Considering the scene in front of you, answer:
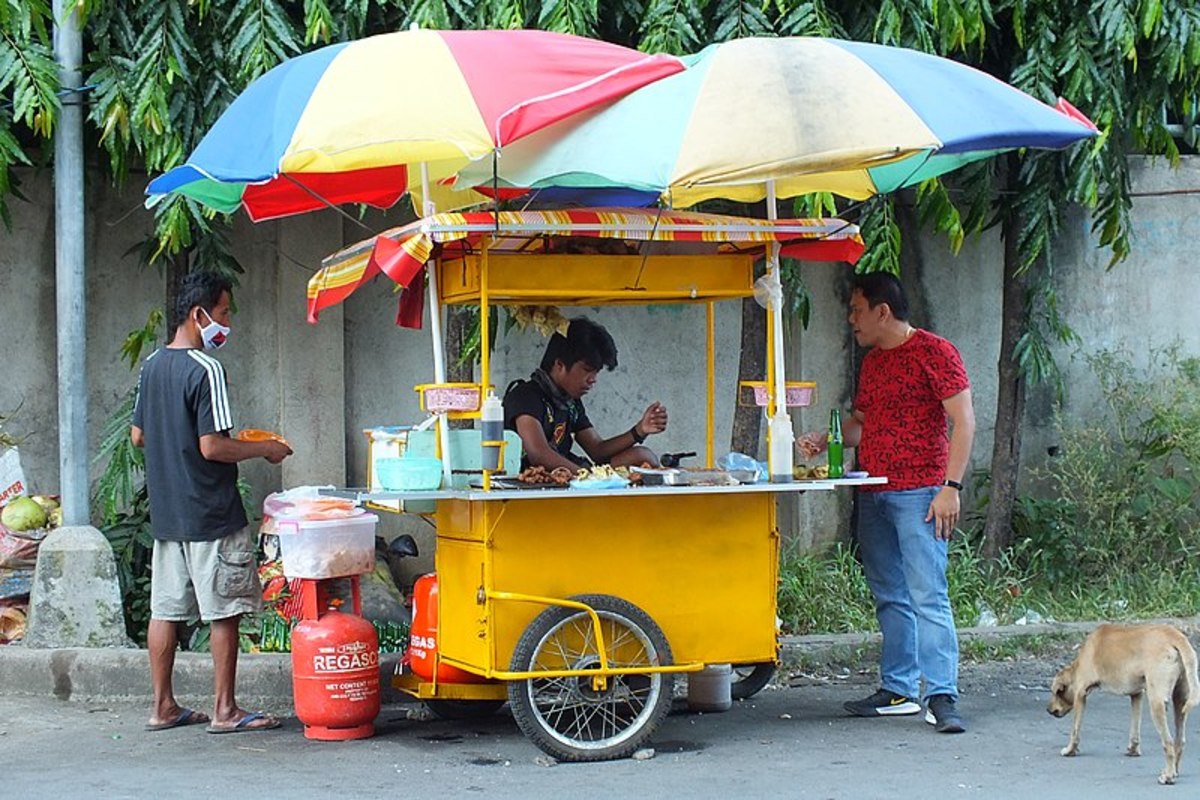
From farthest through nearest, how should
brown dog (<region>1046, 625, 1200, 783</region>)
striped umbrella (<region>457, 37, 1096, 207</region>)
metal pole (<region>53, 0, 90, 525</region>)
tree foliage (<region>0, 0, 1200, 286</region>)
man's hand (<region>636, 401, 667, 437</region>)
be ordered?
metal pole (<region>53, 0, 90, 525</region>), tree foliage (<region>0, 0, 1200, 286</region>), man's hand (<region>636, 401, 667, 437</region>), brown dog (<region>1046, 625, 1200, 783</region>), striped umbrella (<region>457, 37, 1096, 207</region>)

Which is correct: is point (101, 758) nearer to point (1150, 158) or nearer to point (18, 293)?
point (18, 293)

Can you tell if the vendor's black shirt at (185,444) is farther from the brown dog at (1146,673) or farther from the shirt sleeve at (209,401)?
the brown dog at (1146,673)

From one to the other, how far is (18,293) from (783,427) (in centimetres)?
455

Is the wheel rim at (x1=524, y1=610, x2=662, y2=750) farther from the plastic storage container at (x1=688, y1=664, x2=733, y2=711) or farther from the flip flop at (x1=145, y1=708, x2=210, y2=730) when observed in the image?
the flip flop at (x1=145, y1=708, x2=210, y2=730)

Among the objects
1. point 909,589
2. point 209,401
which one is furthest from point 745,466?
point 209,401

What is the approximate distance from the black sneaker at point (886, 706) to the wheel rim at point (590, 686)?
1.18 meters

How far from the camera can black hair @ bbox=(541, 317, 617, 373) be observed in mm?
6715

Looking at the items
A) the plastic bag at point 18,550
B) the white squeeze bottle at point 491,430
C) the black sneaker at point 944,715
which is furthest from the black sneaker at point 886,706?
the plastic bag at point 18,550

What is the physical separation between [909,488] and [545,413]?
1.55 meters

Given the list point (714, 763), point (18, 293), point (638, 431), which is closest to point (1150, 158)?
point (638, 431)

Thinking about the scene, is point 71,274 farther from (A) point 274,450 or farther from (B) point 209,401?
Answer: (A) point 274,450

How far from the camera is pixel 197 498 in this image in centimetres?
627

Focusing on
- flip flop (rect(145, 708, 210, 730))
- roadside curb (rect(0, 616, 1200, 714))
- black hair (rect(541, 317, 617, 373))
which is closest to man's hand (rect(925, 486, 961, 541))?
black hair (rect(541, 317, 617, 373))

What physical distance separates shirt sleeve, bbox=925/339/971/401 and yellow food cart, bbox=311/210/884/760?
0.48 m
